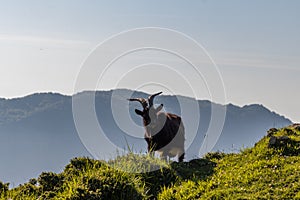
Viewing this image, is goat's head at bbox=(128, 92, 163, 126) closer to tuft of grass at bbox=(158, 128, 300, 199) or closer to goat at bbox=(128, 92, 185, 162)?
goat at bbox=(128, 92, 185, 162)

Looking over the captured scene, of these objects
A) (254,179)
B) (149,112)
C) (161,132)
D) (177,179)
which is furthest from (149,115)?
(254,179)

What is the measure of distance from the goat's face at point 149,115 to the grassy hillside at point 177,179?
15.6 ft

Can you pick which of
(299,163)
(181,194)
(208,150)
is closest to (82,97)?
(208,150)

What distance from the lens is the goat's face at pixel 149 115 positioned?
19.7 metres

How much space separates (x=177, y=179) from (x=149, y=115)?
21.0ft

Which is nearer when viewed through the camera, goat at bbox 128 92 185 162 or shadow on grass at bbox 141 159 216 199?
shadow on grass at bbox 141 159 216 199

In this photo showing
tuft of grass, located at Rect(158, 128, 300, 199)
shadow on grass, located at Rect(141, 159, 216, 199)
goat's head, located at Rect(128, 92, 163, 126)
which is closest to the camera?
tuft of grass, located at Rect(158, 128, 300, 199)

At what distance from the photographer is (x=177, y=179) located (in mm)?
13742

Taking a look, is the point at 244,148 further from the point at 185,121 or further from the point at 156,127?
the point at 185,121

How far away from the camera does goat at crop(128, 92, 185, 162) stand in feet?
64.3

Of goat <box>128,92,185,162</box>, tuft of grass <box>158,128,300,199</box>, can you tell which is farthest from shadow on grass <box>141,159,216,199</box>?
goat <box>128,92,185,162</box>

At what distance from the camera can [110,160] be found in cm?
1393

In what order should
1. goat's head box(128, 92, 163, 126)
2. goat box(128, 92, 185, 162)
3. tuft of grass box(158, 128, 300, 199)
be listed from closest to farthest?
1. tuft of grass box(158, 128, 300, 199)
2. goat box(128, 92, 185, 162)
3. goat's head box(128, 92, 163, 126)

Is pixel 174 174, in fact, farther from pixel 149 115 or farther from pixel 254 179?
pixel 149 115
